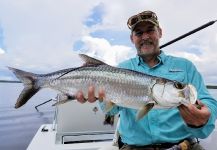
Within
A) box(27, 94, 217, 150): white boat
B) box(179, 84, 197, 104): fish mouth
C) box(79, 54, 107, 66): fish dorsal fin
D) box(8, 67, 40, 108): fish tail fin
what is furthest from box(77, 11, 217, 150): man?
box(27, 94, 217, 150): white boat

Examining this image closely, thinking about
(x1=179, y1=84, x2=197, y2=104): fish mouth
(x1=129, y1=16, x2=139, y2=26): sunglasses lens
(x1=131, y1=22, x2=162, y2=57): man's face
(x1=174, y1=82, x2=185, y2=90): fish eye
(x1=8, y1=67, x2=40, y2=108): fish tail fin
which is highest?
(x1=129, y1=16, x2=139, y2=26): sunglasses lens

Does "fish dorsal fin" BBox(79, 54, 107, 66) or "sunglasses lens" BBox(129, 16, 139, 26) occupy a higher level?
"sunglasses lens" BBox(129, 16, 139, 26)

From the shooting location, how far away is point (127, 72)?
370cm

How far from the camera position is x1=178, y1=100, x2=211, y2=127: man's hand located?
3.41m

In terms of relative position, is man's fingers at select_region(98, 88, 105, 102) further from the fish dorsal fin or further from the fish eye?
the fish eye

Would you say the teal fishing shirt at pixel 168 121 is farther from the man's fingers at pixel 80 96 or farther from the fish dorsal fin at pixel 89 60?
the fish dorsal fin at pixel 89 60

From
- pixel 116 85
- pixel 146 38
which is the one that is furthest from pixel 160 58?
pixel 116 85

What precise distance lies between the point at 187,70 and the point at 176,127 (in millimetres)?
647

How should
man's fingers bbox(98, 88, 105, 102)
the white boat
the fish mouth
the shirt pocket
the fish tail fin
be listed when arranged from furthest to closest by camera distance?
the white boat
the shirt pocket
the fish tail fin
man's fingers bbox(98, 88, 105, 102)
the fish mouth

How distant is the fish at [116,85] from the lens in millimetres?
3311

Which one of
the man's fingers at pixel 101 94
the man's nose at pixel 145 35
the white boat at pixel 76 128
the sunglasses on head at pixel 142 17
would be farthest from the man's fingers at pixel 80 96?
the white boat at pixel 76 128

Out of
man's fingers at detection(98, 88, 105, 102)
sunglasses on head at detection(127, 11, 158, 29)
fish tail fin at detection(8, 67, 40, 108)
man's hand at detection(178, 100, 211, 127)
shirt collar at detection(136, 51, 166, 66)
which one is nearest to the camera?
man's hand at detection(178, 100, 211, 127)

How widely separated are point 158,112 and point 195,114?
0.68 meters

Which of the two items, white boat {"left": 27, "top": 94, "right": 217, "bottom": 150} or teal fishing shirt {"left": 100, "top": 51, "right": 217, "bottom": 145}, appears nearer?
teal fishing shirt {"left": 100, "top": 51, "right": 217, "bottom": 145}
